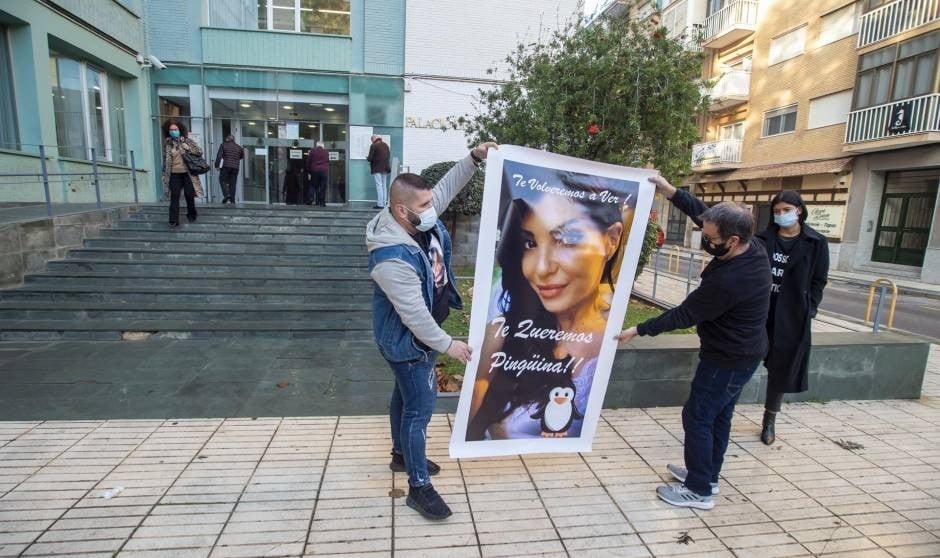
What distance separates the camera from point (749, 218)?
2635 mm

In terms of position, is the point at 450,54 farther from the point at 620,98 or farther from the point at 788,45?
the point at 788,45

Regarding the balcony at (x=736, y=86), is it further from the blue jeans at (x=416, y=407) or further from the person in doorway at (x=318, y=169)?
the blue jeans at (x=416, y=407)

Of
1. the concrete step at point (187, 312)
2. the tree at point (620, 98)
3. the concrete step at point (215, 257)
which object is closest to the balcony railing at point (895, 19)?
the tree at point (620, 98)

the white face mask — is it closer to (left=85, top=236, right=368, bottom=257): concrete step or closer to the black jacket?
the black jacket

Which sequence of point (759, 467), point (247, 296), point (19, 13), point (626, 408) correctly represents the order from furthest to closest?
point (19, 13)
point (247, 296)
point (626, 408)
point (759, 467)

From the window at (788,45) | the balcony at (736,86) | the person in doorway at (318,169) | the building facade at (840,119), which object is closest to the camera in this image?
the person in doorway at (318,169)

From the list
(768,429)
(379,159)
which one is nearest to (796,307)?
(768,429)

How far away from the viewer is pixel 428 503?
2.64 metres

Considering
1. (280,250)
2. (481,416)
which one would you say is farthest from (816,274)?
(280,250)

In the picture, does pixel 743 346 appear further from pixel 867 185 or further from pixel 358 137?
pixel 867 185

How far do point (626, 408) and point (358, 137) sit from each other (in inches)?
483

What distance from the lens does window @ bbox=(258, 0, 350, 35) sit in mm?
13922

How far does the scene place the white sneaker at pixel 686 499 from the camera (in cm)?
286

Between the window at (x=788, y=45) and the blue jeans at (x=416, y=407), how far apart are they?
23.2 m
